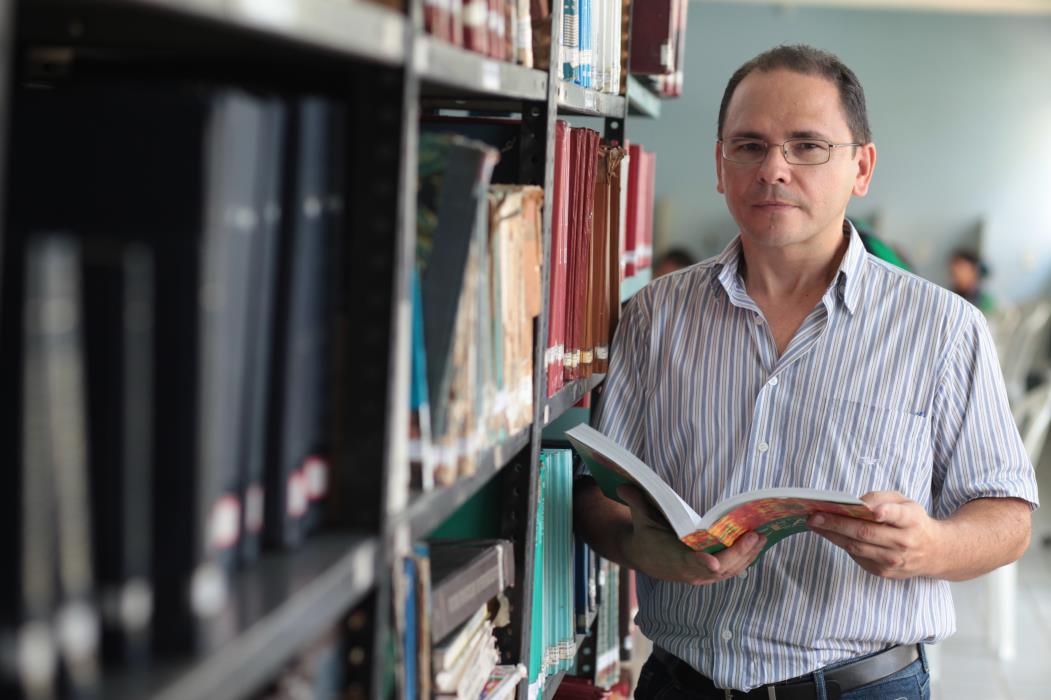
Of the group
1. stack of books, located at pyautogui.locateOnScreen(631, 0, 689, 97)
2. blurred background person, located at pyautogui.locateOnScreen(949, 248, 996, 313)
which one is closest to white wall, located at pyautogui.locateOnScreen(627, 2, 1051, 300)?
blurred background person, located at pyautogui.locateOnScreen(949, 248, 996, 313)

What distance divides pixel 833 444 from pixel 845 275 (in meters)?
A: 0.28

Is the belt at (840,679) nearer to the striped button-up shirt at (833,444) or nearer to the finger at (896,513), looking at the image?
the striped button-up shirt at (833,444)

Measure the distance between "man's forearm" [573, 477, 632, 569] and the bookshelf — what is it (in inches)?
29.4

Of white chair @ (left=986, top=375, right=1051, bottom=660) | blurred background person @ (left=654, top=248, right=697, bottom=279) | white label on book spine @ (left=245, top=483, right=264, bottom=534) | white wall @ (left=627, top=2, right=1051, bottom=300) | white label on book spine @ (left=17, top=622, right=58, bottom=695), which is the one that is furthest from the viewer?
white wall @ (left=627, top=2, right=1051, bottom=300)

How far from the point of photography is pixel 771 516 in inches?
60.9

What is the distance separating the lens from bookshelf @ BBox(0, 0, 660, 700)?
66 cm

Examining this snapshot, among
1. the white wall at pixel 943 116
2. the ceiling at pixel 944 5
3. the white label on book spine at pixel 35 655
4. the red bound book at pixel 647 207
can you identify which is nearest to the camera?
the white label on book spine at pixel 35 655

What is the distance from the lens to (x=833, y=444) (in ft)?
6.03

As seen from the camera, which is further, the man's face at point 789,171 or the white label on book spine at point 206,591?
the man's face at point 789,171

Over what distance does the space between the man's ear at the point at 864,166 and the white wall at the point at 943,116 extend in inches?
282

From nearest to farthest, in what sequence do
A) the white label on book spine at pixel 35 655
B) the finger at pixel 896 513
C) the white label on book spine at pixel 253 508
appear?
the white label on book spine at pixel 35 655 < the white label on book spine at pixel 253 508 < the finger at pixel 896 513

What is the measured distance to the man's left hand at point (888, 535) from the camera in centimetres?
160

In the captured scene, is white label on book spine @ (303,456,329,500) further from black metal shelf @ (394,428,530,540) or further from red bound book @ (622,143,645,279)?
red bound book @ (622,143,645,279)

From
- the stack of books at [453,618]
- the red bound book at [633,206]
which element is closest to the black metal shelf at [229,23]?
the stack of books at [453,618]
